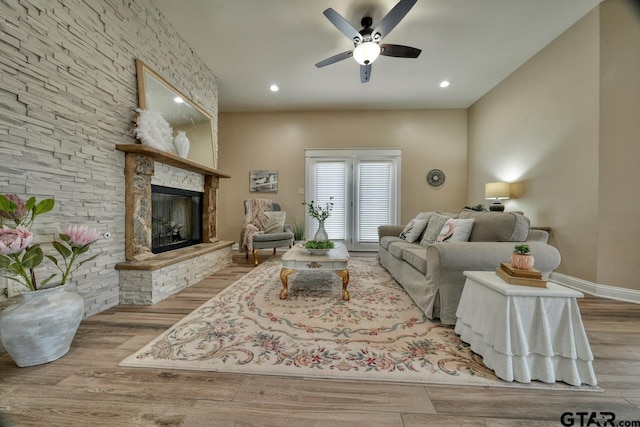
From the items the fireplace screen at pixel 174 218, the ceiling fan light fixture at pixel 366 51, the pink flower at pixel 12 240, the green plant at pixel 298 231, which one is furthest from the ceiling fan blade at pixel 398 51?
the green plant at pixel 298 231

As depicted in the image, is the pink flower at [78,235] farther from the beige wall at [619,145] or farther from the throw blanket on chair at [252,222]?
the beige wall at [619,145]

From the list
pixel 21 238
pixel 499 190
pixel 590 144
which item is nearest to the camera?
pixel 21 238

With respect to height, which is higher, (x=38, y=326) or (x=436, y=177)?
(x=436, y=177)

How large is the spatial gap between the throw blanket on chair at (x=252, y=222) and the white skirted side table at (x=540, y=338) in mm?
3220

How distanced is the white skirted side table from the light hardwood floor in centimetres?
9

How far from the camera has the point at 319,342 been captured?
5.03 feet

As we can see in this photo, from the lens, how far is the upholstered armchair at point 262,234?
3.68 m

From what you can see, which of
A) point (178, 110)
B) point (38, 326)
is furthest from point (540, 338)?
point (178, 110)

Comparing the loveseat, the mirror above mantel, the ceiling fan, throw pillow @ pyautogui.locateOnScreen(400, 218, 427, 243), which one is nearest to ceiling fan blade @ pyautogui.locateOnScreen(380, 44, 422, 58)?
the ceiling fan

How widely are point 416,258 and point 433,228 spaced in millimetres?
806

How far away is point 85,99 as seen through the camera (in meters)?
1.86

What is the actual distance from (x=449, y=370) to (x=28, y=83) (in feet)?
10.3

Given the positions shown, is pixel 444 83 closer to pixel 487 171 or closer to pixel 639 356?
pixel 487 171

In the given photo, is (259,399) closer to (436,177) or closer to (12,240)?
(12,240)
